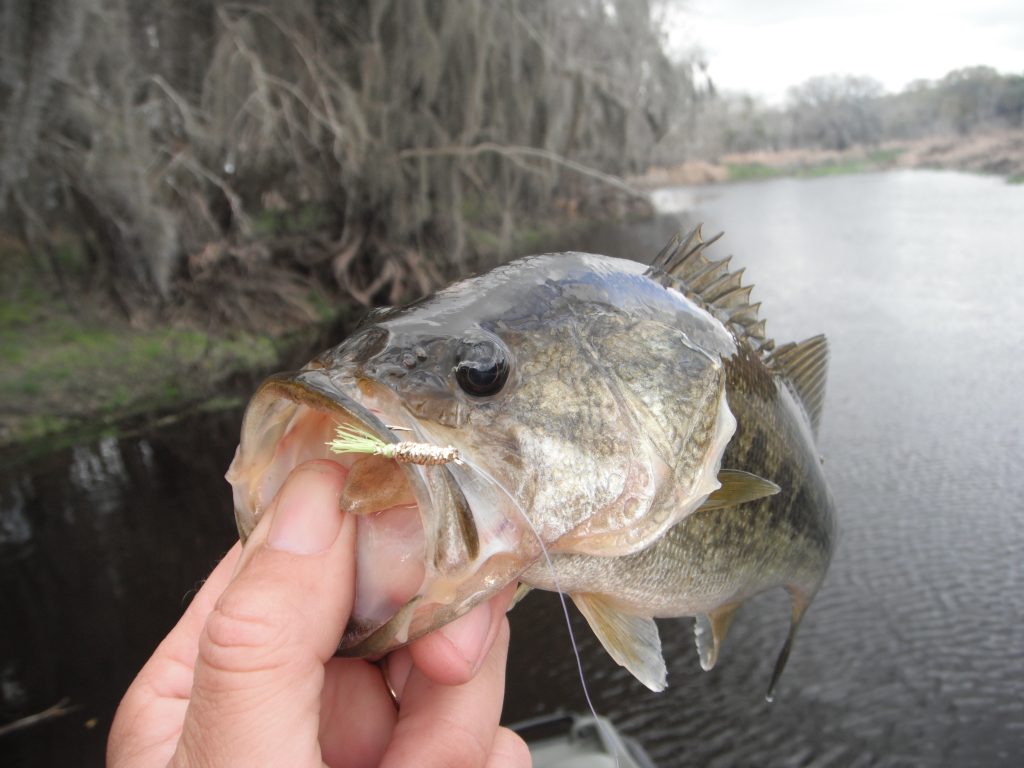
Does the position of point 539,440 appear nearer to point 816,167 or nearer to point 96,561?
point 96,561

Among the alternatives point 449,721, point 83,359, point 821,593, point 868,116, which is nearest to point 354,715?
point 449,721

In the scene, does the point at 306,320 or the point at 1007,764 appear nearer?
the point at 1007,764

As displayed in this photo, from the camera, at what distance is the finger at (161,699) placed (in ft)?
3.73

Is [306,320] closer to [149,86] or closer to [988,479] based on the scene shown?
[149,86]

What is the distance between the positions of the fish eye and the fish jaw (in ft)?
0.35

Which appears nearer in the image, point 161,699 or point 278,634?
point 278,634

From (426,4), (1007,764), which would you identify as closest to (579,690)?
(1007,764)

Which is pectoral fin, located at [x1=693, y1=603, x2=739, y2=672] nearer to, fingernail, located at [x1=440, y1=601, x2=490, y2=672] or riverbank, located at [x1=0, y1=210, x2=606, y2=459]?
fingernail, located at [x1=440, y1=601, x2=490, y2=672]

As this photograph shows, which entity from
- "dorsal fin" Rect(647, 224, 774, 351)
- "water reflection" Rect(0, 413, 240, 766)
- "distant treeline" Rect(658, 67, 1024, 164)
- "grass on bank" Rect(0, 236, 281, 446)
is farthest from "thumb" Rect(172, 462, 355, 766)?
"distant treeline" Rect(658, 67, 1024, 164)

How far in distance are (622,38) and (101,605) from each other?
1440 cm

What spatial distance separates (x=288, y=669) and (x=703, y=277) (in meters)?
1.10

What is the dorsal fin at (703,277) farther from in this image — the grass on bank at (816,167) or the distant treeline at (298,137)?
the grass on bank at (816,167)

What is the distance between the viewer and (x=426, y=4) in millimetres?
9867

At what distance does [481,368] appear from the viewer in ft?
3.51
